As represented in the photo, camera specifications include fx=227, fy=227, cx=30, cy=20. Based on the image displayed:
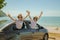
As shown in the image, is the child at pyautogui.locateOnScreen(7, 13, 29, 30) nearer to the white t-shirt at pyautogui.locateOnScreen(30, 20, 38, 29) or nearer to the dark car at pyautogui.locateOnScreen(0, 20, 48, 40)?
the dark car at pyautogui.locateOnScreen(0, 20, 48, 40)

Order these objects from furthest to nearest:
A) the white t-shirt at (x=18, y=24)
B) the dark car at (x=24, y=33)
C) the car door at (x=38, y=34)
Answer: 1. the car door at (x=38, y=34)
2. the white t-shirt at (x=18, y=24)
3. the dark car at (x=24, y=33)

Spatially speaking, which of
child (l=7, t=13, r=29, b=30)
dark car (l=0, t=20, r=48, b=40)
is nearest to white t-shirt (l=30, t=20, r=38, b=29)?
dark car (l=0, t=20, r=48, b=40)

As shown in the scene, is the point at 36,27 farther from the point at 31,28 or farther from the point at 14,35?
the point at 14,35

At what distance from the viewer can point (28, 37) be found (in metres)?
9.02

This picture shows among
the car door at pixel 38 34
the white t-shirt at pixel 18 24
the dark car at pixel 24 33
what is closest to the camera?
the dark car at pixel 24 33

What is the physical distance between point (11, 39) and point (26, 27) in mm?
1038

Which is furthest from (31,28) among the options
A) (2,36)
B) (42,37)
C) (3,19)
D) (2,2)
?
(3,19)

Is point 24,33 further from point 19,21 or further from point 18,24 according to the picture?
point 19,21

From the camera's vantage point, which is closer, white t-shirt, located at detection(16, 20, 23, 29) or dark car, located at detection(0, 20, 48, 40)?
dark car, located at detection(0, 20, 48, 40)

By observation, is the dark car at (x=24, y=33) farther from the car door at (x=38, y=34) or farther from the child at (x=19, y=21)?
the child at (x=19, y=21)

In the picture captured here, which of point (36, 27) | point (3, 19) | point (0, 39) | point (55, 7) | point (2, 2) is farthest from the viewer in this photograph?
point (55, 7)

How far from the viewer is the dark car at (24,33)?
8.01m

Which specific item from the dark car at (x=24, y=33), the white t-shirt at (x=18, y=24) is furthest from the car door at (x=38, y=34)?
the white t-shirt at (x=18, y=24)

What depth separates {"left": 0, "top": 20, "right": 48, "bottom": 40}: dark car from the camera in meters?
8.01
